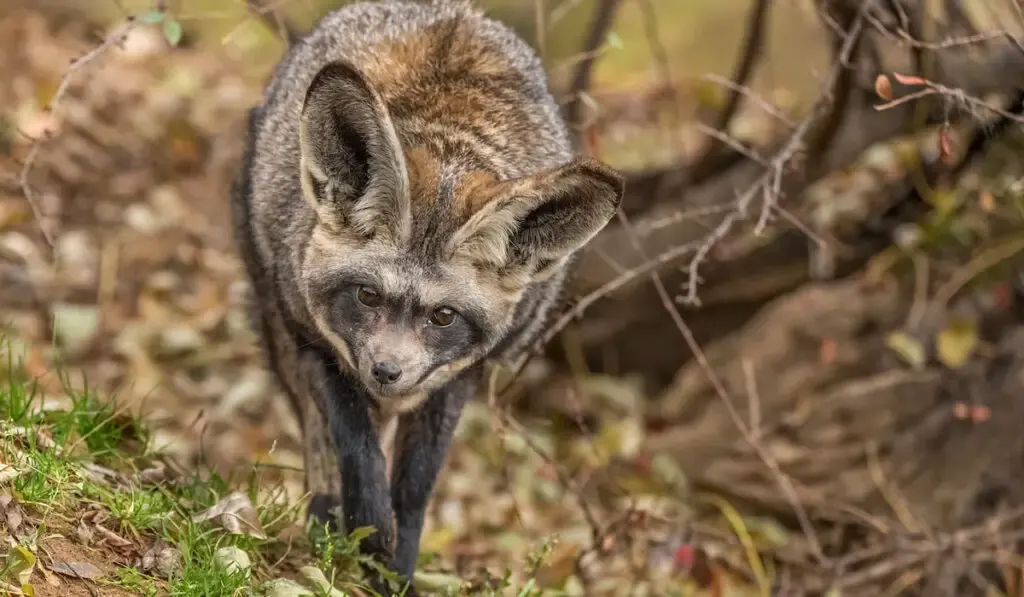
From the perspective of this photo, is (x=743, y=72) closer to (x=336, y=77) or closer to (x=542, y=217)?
A: (x=542, y=217)

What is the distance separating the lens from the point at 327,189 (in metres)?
4.02

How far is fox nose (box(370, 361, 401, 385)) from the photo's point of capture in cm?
377

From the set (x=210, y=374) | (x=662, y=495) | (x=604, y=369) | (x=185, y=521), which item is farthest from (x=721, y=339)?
(x=185, y=521)

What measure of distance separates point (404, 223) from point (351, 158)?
1.05ft

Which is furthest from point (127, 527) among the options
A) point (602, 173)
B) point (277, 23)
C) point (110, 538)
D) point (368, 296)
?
point (277, 23)

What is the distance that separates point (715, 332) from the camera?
835 cm

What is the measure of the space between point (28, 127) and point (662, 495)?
211 inches

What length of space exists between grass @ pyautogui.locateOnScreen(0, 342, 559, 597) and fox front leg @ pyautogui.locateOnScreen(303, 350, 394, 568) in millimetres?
90

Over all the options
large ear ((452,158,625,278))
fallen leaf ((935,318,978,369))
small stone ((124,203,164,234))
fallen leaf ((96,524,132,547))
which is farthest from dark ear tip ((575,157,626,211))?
small stone ((124,203,164,234))

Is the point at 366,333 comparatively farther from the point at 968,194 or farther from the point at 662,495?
the point at 968,194

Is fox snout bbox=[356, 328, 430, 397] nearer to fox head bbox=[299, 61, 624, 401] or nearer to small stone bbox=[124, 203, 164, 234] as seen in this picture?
fox head bbox=[299, 61, 624, 401]

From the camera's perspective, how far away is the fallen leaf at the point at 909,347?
22.3 feet

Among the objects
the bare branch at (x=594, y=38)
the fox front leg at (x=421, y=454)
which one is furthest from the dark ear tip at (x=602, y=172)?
the bare branch at (x=594, y=38)

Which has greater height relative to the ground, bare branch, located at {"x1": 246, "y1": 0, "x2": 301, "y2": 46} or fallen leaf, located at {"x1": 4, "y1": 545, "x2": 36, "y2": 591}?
bare branch, located at {"x1": 246, "y1": 0, "x2": 301, "y2": 46}
